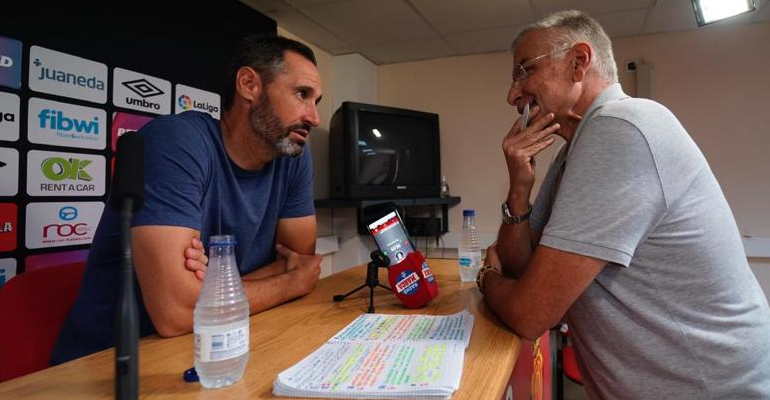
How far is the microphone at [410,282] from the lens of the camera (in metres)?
1.01

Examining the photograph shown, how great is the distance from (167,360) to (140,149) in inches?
17.5

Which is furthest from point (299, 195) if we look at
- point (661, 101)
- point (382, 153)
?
point (661, 101)

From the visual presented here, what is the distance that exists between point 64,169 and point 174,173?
112cm

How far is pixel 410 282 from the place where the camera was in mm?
1007

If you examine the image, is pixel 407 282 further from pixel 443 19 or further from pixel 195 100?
pixel 443 19

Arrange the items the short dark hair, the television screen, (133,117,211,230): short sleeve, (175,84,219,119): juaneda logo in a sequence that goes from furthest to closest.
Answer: the television screen
(175,84,219,119): juaneda logo
the short dark hair
(133,117,211,230): short sleeve

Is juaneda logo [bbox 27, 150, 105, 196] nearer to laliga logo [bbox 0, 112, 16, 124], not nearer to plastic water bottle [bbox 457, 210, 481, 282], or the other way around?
laliga logo [bbox 0, 112, 16, 124]

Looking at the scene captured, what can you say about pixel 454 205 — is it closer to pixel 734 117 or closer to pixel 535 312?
pixel 734 117

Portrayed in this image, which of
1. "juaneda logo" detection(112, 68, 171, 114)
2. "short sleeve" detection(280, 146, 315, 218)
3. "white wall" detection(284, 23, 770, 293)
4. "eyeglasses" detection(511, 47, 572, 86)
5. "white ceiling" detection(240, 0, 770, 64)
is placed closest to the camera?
"eyeglasses" detection(511, 47, 572, 86)

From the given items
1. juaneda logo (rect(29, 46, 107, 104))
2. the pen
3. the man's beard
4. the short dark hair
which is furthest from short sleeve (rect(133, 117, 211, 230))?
juaneda logo (rect(29, 46, 107, 104))

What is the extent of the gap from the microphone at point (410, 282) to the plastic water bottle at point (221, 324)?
17.0 inches

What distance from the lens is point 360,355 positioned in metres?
0.70

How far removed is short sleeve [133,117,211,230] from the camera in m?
0.88

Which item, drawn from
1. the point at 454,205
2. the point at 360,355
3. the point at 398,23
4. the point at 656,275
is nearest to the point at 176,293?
the point at 360,355
